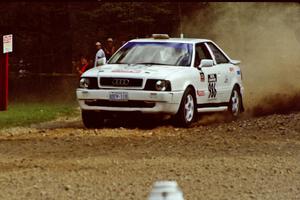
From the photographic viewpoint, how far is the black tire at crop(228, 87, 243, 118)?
1692 centimetres

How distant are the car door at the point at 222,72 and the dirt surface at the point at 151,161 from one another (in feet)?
5.93

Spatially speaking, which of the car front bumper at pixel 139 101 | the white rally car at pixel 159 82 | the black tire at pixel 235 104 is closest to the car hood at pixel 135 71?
the white rally car at pixel 159 82

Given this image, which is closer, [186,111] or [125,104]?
[125,104]

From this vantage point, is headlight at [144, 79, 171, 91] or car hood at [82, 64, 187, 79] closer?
headlight at [144, 79, 171, 91]

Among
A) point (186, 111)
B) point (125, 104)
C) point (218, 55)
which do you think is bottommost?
point (186, 111)

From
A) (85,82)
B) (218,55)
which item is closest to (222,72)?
(218,55)

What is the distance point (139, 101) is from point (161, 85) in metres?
0.44

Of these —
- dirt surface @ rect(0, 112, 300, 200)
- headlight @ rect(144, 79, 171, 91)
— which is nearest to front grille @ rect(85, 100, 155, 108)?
headlight @ rect(144, 79, 171, 91)

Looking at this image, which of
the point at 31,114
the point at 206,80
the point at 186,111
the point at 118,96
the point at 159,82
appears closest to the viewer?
the point at 159,82

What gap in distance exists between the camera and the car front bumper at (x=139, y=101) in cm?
1407

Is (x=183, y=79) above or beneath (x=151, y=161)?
above

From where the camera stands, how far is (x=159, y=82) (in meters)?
14.1

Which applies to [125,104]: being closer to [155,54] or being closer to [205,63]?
[155,54]

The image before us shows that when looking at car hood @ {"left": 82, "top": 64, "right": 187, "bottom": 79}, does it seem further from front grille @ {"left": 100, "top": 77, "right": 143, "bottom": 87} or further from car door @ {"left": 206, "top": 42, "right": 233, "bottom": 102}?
car door @ {"left": 206, "top": 42, "right": 233, "bottom": 102}
